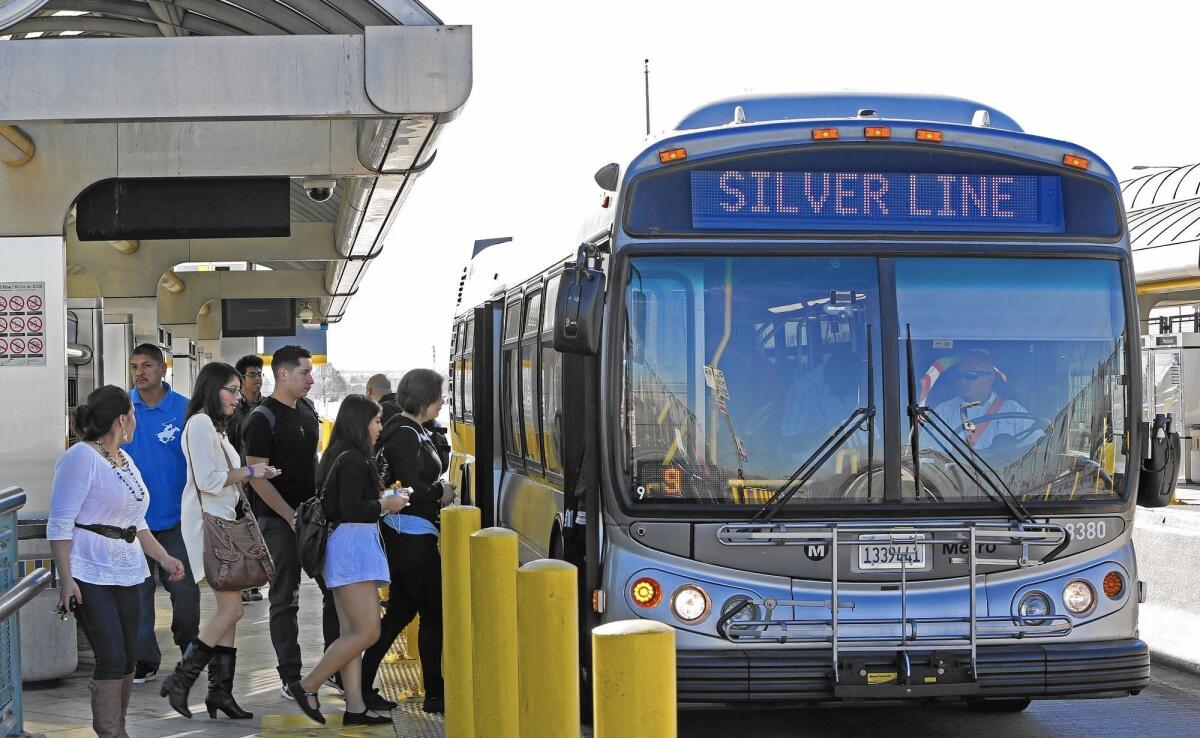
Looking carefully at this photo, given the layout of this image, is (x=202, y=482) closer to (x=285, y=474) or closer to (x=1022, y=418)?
(x=285, y=474)

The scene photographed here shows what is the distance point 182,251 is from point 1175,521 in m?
13.1

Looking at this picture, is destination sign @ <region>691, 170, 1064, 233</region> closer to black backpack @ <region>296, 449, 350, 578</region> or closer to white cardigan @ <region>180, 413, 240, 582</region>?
black backpack @ <region>296, 449, 350, 578</region>

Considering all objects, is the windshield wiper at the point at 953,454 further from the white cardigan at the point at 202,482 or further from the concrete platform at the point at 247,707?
the white cardigan at the point at 202,482

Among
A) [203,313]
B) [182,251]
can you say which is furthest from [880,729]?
[203,313]

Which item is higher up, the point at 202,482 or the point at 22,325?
the point at 22,325

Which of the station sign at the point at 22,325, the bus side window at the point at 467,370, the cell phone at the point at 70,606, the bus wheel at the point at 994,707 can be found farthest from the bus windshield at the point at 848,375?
the bus side window at the point at 467,370

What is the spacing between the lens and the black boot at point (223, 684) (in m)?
8.19

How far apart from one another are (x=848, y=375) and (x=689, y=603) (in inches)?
49.6

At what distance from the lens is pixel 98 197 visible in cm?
1235

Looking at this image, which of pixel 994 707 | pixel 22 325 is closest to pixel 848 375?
pixel 994 707

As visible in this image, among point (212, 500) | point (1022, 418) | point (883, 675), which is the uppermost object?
point (1022, 418)

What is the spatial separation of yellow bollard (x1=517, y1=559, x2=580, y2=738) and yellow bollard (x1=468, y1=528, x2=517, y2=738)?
35.3 inches

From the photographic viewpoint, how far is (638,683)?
3695 mm

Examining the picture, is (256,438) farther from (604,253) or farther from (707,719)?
(707,719)
